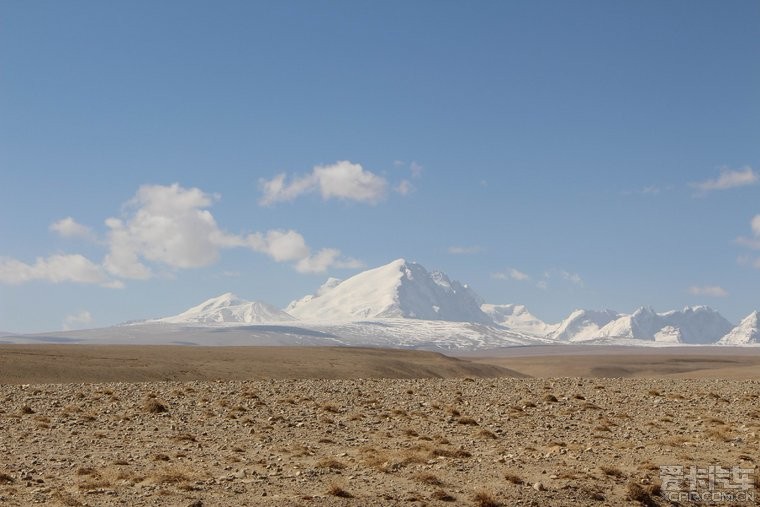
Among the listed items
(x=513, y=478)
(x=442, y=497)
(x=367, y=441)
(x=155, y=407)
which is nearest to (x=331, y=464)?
(x=442, y=497)

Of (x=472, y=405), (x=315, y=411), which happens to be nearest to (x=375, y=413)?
(x=315, y=411)

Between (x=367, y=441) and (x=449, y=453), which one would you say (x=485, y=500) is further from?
(x=367, y=441)

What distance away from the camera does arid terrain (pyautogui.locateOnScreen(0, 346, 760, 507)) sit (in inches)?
627

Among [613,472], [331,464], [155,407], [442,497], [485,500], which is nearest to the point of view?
[485,500]

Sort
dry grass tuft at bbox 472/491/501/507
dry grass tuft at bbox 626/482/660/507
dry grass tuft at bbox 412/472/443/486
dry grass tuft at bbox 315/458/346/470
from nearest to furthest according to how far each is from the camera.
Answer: dry grass tuft at bbox 472/491/501/507, dry grass tuft at bbox 626/482/660/507, dry grass tuft at bbox 412/472/443/486, dry grass tuft at bbox 315/458/346/470

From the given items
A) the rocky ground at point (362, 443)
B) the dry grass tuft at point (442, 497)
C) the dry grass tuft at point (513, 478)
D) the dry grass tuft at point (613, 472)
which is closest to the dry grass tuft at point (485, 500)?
the rocky ground at point (362, 443)

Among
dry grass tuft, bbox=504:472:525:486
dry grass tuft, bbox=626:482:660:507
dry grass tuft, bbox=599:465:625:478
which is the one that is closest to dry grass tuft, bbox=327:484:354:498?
dry grass tuft, bbox=504:472:525:486

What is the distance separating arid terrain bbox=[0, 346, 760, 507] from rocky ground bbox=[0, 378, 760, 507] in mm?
70

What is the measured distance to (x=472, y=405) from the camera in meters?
29.2

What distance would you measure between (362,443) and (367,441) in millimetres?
314

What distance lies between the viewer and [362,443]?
→ 21.9 m

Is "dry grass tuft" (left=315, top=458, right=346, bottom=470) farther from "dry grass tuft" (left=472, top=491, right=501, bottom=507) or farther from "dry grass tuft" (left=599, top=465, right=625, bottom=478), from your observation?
"dry grass tuft" (left=599, top=465, right=625, bottom=478)

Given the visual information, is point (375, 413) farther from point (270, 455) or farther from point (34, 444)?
point (34, 444)

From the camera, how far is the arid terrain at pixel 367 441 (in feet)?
52.2
